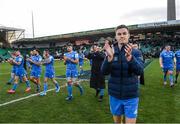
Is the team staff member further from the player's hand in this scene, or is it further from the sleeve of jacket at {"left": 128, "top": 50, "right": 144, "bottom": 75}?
the player's hand

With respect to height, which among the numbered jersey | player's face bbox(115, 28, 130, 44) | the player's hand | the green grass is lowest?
the green grass

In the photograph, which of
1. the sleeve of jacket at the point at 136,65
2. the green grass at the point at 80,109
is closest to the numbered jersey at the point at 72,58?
the green grass at the point at 80,109

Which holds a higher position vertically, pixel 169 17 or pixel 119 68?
pixel 169 17

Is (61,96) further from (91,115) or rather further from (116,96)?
(116,96)

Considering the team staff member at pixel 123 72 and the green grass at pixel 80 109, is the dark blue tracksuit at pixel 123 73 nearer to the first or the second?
the team staff member at pixel 123 72

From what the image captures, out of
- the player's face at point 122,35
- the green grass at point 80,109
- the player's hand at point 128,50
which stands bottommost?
the green grass at point 80,109

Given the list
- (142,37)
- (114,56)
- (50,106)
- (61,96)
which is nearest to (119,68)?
(114,56)

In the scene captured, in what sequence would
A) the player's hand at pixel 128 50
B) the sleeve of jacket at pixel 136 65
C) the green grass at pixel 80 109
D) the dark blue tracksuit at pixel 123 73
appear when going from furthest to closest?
the green grass at pixel 80 109 < the dark blue tracksuit at pixel 123 73 < the sleeve of jacket at pixel 136 65 < the player's hand at pixel 128 50

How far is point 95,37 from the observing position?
68562mm

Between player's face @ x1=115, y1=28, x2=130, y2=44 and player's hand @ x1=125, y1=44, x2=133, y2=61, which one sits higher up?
player's face @ x1=115, y1=28, x2=130, y2=44

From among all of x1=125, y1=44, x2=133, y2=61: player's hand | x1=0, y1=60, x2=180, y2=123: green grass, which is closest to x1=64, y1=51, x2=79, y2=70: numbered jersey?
x1=0, y1=60, x2=180, y2=123: green grass

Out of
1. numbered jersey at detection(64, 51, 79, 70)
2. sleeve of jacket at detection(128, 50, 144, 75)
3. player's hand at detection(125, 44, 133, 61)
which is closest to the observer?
player's hand at detection(125, 44, 133, 61)

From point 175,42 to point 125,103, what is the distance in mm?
56353

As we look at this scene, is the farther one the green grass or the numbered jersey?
the numbered jersey
